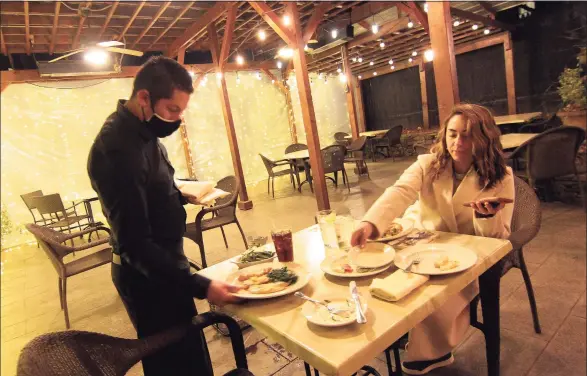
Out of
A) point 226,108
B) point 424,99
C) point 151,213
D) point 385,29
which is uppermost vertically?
point 385,29

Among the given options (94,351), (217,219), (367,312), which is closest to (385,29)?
(217,219)

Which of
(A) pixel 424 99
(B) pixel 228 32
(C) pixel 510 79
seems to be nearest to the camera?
(B) pixel 228 32

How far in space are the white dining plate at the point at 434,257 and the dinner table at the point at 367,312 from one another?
26 mm

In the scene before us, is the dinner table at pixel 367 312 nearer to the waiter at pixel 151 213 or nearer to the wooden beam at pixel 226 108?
the waiter at pixel 151 213

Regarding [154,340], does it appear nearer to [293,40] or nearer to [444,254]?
[444,254]

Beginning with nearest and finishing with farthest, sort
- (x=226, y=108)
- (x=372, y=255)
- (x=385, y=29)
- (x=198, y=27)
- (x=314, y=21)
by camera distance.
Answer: (x=372, y=255)
(x=314, y=21)
(x=198, y=27)
(x=226, y=108)
(x=385, y=29)

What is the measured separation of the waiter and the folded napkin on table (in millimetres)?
501

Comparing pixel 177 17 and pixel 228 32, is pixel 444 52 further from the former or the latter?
pixel 177 17

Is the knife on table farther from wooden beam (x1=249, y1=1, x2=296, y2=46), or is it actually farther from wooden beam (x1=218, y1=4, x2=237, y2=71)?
wooden beam (x1=218, y1=4, x2=237, y2=71)

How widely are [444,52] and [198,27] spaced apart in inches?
202

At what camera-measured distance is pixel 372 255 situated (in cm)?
143

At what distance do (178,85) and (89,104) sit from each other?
744 cm

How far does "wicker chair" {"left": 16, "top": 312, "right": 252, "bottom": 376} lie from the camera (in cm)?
101

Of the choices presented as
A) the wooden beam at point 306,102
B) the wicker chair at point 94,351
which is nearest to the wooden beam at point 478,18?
the wooden beam at point 306,102
